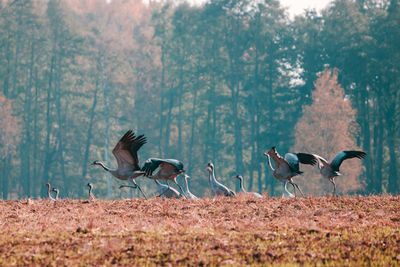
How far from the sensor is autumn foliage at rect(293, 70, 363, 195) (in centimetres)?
4869

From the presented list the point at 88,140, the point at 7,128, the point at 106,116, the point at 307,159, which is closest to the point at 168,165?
the point at 307,159

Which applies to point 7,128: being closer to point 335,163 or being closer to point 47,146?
point 47,146

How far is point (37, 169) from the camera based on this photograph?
67375 mm

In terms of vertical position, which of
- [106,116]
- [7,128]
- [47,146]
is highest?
[106,116]

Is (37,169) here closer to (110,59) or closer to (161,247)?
(110,59)

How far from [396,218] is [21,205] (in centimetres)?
874

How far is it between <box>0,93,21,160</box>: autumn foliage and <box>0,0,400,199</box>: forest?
0.12m

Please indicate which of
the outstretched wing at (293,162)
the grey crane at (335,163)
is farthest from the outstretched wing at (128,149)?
the grey crane at (335,163)

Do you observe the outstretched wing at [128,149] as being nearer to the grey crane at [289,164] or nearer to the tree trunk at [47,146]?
the grey crane at [289,164]

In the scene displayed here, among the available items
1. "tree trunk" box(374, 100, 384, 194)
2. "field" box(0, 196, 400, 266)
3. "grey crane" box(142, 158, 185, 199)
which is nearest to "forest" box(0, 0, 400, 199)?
"tree trunk" box(374, 100, 384, 194)

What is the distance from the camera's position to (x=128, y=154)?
18.0m

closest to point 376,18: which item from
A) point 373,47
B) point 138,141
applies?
point 373,47

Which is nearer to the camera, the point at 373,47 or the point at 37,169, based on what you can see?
the point at 373,47

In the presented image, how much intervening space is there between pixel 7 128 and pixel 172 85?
54.5ft
